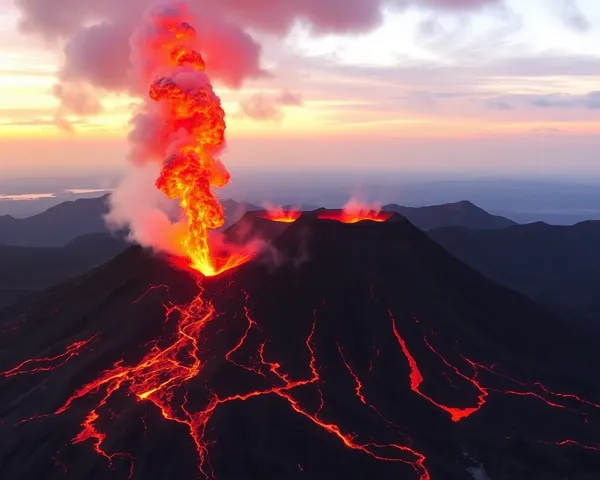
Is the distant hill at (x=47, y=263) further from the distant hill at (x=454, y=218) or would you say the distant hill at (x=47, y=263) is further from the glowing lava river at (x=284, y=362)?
the distant hill at (x=454, y=218)

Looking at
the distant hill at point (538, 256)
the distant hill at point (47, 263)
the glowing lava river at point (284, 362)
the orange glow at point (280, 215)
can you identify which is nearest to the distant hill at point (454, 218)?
the distant hill at point (538, 256)

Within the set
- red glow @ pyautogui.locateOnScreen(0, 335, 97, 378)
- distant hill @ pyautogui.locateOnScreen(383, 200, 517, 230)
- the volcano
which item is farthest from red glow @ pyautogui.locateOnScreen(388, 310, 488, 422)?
distant hill @ pyautogui.locateOnScreen(383, 200, 517, 230)

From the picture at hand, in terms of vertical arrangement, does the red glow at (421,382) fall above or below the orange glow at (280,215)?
Answer: below

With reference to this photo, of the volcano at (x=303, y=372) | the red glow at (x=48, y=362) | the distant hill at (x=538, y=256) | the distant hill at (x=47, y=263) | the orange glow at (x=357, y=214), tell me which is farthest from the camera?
the distant hill at (x=47, y=263)

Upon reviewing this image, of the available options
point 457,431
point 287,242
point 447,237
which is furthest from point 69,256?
point 457,431

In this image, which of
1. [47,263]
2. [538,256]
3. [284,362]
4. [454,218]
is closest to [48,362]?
[284,362]

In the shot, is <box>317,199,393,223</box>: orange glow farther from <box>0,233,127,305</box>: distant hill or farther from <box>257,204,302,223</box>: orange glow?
<box>0,233,127,305</box>: distant hill
